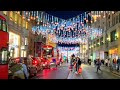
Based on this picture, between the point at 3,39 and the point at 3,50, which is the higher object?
the point at 3,39

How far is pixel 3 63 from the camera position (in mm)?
22812
